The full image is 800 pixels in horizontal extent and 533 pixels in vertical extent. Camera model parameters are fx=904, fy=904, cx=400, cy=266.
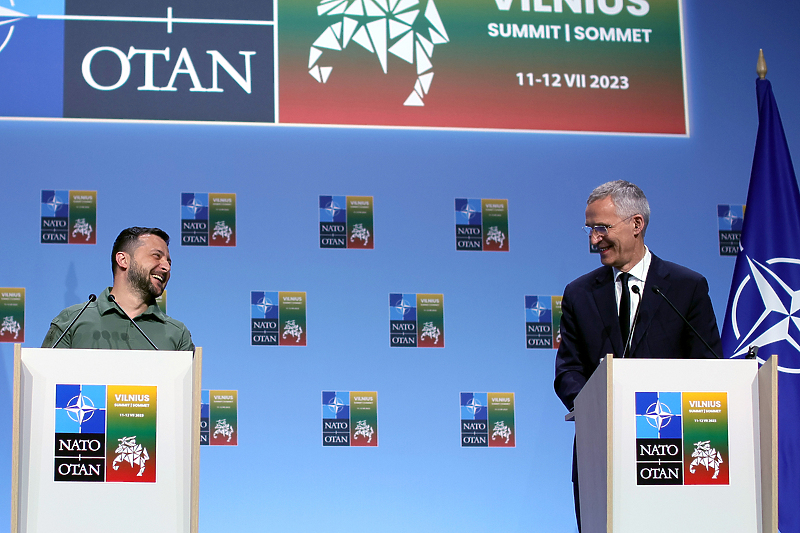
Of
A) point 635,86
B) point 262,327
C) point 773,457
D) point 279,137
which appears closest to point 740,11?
point 635,86

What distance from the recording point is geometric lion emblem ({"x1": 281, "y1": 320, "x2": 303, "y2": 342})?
4094 mm

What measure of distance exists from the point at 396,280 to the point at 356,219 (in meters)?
0.34

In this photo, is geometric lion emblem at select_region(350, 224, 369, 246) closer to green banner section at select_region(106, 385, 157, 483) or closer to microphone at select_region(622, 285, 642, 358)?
microphone at select_region(622, 285, 642, 358)

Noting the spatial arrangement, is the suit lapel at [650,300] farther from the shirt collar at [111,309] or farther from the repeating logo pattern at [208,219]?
the repeating logo pattern at [208,219]

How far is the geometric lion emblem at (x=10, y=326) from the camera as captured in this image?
13.0 ft

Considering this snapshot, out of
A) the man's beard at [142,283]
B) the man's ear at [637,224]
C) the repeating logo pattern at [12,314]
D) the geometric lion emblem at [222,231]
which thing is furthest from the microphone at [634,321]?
the repeating logo pattern at [12,314]

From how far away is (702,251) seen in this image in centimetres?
442

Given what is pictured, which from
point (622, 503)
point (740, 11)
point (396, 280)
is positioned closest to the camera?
point (622, 503)

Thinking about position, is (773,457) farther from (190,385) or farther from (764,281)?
(764,281)

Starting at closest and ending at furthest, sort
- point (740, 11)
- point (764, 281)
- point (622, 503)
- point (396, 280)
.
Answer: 1. point (622, 503)
2. point (764, 281)
3. point (396, 280)
4. point (740, 11)

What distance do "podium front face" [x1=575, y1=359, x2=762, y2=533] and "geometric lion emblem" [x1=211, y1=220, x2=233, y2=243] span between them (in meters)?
2.39

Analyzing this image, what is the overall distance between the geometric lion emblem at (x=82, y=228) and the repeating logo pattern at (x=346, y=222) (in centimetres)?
104

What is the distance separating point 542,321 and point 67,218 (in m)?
2.23

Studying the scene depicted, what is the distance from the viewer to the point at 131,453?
214 cm
